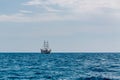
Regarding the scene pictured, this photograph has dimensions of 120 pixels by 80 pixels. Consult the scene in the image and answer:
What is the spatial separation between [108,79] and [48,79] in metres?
7.20

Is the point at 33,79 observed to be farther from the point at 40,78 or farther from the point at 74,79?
the point at 74,79

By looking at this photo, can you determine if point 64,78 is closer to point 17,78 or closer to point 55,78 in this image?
point 55,78

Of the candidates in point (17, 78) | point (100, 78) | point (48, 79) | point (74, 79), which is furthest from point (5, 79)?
point (100, 78)

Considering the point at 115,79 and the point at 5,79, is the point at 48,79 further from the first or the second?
the point at 115,79

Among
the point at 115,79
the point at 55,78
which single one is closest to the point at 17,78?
the point at 55,78

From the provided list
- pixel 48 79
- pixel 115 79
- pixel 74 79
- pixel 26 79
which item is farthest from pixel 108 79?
pixel 26 79

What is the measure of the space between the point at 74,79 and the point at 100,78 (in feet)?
10.1

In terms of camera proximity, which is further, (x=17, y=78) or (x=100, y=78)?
(x=17, y=78)

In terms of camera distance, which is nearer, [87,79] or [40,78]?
[87,79]

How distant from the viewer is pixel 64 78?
42.8 m

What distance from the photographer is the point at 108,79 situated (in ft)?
134

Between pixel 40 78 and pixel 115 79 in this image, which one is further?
pixel 40 78

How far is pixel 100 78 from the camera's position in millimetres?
41750

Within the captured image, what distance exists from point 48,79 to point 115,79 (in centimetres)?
798
